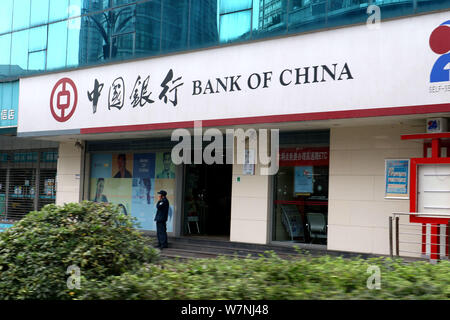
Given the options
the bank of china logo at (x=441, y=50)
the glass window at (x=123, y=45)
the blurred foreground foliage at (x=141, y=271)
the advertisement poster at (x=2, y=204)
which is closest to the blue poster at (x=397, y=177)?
the bank of china logo at (x=441, y=50)

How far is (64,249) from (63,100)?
1129 centimetres

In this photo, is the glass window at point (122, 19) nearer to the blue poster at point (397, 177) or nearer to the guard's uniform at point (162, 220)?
the guard's uniform at point (162, 220)

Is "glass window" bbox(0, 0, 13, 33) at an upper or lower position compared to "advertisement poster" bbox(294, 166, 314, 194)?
upper

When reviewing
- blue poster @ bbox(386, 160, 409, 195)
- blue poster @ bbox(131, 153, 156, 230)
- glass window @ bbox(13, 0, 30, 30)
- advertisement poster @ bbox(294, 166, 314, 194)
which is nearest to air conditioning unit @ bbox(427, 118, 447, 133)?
blue poster @ bbox(386, 160, 409, 195)

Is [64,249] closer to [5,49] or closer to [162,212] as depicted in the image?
[162,212]

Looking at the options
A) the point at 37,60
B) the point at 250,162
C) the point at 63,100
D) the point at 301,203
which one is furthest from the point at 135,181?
the point at 301,203

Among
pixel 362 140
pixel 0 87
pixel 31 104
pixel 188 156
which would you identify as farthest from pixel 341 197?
pixel 0 87

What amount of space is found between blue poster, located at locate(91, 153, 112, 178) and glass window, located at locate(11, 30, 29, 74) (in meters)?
4.19

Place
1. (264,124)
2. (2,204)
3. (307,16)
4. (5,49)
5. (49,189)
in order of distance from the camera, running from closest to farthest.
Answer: (307,16) < (264,124) < (5,49) < (49,189) < (2,204)

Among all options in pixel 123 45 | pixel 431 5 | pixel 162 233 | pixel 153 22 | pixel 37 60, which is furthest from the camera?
pixel 37 60

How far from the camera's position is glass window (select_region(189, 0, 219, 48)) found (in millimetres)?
12688

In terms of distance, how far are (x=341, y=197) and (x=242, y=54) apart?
167 inches

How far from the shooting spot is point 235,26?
486 inches

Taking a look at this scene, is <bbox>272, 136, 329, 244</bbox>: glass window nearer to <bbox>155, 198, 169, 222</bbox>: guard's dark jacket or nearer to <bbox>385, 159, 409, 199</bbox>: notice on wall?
<bbox>385, 159, 409, 199</bbox>: notice on wall
